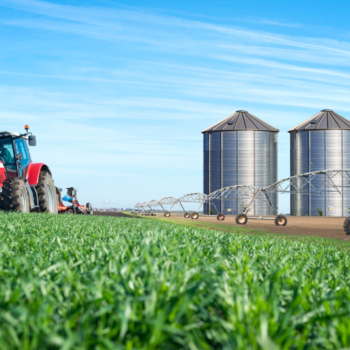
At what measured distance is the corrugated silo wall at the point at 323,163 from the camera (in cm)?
6762

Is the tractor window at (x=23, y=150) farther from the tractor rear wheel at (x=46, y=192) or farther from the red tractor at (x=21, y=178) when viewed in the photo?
the tractor rear wheel at (x=46, y=192)

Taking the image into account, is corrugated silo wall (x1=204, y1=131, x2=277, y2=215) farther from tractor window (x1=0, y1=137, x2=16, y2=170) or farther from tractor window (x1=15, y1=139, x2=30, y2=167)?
tractor window (x1=0, y1=137, x2=16, y2=170)

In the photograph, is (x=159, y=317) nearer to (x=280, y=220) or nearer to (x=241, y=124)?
(x=280, y=220)

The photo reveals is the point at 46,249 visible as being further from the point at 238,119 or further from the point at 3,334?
the point at 238,119

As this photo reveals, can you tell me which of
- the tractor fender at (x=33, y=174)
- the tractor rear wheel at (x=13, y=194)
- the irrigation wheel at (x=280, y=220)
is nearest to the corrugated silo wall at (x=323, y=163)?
the irrigation wheel at (x=280, y=220)

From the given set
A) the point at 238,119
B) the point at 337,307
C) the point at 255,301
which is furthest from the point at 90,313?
the point at 238,119

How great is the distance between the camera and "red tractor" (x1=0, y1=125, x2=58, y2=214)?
15078mm

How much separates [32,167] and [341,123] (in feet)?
212

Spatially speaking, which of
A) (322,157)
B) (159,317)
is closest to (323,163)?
(322,157)

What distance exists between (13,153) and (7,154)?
324 mm

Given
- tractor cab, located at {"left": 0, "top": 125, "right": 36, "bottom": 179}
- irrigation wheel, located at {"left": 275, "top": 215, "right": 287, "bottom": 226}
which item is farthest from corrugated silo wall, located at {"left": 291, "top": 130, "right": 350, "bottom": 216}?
tractor cab, located at {"left": 0, "top": 125, "right": 36, "bottom": 179}

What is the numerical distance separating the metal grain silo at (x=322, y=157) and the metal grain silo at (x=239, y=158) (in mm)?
4850

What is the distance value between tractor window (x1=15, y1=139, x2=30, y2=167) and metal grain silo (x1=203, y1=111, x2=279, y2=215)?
175 ft

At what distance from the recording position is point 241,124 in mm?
73438
